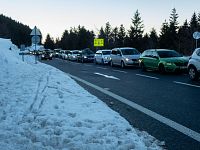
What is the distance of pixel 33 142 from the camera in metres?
5.26

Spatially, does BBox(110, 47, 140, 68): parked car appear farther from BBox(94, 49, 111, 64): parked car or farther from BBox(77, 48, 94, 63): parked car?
BBox(77, 48, 94, 63): parked car

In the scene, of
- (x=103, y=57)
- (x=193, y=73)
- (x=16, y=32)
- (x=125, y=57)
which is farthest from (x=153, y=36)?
(x=193, y=73)

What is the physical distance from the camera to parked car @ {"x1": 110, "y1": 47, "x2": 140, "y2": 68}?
2730 centimetres

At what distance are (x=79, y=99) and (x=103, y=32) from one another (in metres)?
126

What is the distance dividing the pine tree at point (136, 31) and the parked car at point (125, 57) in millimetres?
63620

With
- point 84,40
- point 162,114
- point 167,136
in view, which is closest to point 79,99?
point 162,114

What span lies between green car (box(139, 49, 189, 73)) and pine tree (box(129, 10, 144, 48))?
230ft

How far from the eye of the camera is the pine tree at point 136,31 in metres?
94.1

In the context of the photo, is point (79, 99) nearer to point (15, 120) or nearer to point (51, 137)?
point (15, 120)

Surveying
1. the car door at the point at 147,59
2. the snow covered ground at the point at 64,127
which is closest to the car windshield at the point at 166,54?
the car door at the point at 147,59

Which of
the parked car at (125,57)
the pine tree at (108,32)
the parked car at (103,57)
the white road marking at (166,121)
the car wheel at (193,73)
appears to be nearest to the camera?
the white road marking at (166,121)

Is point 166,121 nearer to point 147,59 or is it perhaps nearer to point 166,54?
point 166,54

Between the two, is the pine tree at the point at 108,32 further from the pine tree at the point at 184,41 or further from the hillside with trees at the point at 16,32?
the hillside with trees at the point at 16,32

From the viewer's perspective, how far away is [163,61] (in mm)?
20750
